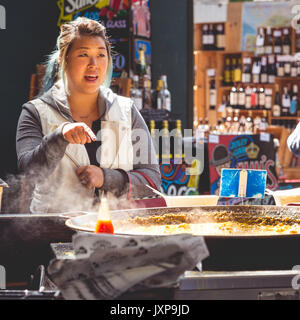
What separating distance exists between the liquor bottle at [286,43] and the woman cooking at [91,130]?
6625 mm

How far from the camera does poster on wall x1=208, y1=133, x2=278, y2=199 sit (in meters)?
5.26

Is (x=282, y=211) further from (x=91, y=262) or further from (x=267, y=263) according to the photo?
(x=91, y=262)

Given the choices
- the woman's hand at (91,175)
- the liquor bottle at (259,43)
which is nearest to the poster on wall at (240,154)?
the woman's hand at (91,175)

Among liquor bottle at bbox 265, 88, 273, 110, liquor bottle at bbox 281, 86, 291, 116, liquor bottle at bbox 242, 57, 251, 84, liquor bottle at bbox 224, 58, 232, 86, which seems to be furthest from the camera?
liquor bottle at bbox 224, 58, 232, 86

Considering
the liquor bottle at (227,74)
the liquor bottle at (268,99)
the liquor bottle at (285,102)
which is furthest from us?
the liquor bottle at (227,74)

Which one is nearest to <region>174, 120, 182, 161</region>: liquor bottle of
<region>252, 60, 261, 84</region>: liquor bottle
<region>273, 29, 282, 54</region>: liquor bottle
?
<region>252, 60, 261, 84</region>: liquor bottle

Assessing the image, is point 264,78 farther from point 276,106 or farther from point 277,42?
point 277,42

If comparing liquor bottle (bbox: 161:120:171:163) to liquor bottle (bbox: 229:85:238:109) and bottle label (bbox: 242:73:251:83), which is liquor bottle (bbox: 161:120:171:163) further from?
bottle label (bbox: 242:73:251:83)

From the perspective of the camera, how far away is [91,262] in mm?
1084

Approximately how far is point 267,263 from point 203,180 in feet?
13.0

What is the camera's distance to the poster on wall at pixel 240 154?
526 cm

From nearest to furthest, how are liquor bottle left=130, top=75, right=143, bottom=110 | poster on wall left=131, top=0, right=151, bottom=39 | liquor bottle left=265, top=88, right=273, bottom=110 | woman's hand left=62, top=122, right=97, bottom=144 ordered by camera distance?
1. woman's hand left=62, top=122, right=97, bottom=144
2. liquor bottle left=130, top=75, right=143, bottom=110
3. poster on wall left=131, top=0, right=151, bottom=39
4. liquor bottle left=265, top=88, right=273, bottom=110

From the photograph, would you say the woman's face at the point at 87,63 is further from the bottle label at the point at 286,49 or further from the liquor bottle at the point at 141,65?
the bottle label at the point at 286,49
